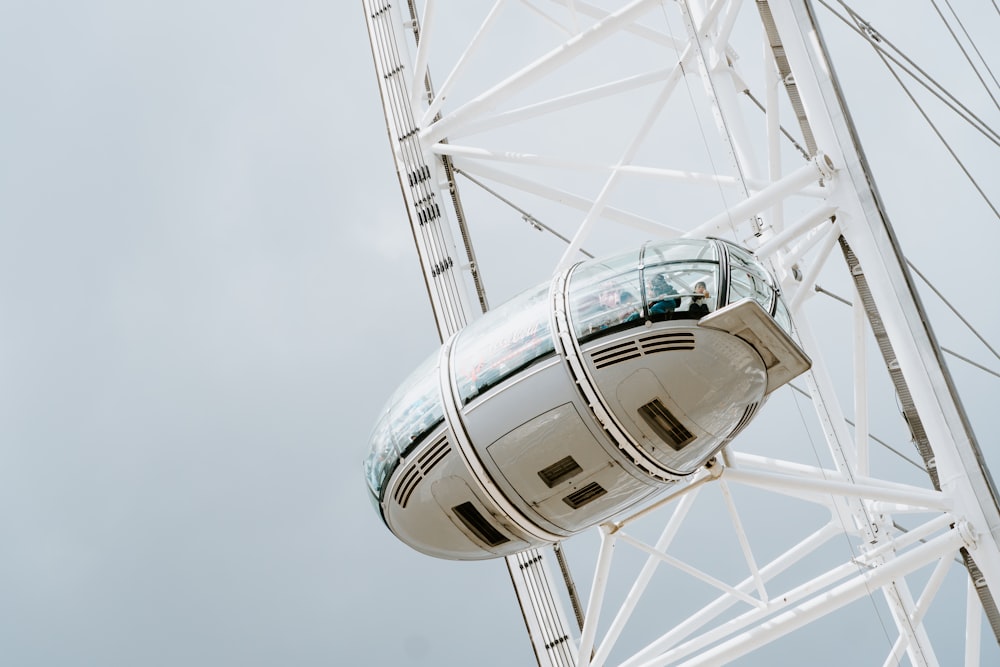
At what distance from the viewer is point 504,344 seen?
40.0 feet

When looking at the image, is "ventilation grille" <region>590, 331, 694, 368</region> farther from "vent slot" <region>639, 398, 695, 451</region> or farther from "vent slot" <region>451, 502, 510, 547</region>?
"vent slot" <region>451, 502, 510, 547</region>

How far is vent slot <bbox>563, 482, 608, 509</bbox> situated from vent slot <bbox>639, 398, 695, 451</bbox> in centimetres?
76

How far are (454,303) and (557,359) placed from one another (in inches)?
305

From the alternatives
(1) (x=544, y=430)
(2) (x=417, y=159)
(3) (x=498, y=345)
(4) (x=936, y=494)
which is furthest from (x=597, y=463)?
(2) (x=417, y=159)

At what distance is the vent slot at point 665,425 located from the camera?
460 inches

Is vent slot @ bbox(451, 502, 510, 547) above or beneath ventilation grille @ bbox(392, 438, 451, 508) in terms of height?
beneath

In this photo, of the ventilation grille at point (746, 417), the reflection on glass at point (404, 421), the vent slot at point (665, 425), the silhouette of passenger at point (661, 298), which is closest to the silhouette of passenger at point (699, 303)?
the silhouette of passenger at point (661, 298)

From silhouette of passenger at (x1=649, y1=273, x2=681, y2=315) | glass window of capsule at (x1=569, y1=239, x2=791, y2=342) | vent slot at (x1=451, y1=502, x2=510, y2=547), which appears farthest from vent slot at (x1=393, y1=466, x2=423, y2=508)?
silhouette of passenger at (x1=649, y1=273, x2=681, y2=315)

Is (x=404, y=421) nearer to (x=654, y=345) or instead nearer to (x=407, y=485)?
(x=407, y=485)

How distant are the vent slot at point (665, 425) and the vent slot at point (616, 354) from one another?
0.44 metres

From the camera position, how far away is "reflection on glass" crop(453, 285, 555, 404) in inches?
471

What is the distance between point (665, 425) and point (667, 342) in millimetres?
781

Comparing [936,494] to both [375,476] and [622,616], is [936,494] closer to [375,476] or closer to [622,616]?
[622,616]

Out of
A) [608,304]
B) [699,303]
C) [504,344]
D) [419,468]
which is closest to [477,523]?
[419,468]
